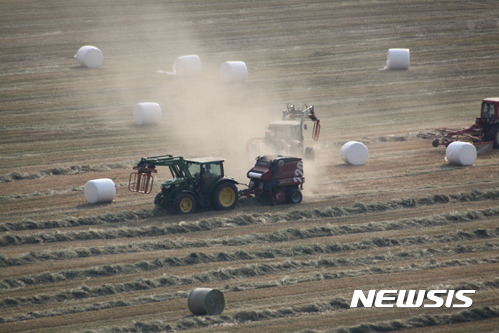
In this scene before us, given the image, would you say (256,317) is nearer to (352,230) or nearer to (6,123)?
(352,230)

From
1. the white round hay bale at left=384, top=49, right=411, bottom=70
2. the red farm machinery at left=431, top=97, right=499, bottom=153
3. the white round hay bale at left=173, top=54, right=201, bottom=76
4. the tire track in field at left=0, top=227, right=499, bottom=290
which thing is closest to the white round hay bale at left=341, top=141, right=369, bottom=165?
the red farm machinery at left=431, top=97, right=499, bottom=153

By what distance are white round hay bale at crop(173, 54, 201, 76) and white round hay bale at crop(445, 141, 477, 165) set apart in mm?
17252

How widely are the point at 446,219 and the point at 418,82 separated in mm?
20758

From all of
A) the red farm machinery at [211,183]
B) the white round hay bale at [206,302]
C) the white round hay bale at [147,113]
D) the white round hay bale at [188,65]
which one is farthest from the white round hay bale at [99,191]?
the white round hay bale at [188,65]

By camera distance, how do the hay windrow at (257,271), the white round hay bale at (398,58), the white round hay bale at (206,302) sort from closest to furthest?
1. the white round hay bale at (206,302)
2. the hay windrow at (257,271)
3. the white round hay bale at (398,58)

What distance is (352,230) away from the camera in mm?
24031

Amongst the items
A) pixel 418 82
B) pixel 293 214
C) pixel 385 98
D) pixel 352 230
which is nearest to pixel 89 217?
pixel 293 214

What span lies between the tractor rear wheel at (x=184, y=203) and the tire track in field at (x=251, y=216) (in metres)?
0.62

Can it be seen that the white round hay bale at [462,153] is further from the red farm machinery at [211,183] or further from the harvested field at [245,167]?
the red farm machinery at [211,183]

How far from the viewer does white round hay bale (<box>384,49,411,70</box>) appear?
4516cm

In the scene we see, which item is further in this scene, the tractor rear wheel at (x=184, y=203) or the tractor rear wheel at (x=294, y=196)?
the tractor rear wheel at (x=294, y=196)

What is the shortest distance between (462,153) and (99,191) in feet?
44.2

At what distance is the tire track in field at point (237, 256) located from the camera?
66.8 feet

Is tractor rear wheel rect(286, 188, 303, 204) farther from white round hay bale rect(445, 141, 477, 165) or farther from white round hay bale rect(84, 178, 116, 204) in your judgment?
white round hay bale rect(445, 141, 477, 165)
